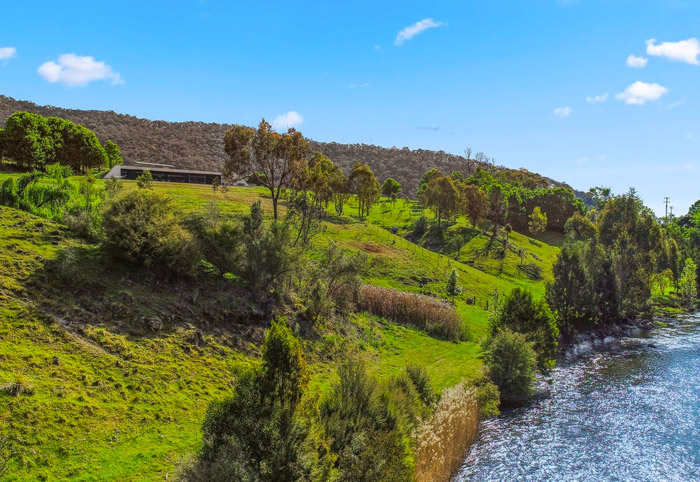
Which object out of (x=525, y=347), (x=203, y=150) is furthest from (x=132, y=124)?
(x=525, y=347)

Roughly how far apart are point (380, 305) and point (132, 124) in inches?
7119

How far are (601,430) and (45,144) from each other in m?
81.6

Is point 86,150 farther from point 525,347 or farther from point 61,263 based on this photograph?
point 525,347

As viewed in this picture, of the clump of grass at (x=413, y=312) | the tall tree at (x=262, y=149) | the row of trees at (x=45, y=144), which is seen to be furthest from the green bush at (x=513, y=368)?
the row of trees at (x=45, y=144)

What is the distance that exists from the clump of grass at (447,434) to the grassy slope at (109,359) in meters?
2.72

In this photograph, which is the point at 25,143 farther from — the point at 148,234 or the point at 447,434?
the point at 447,434

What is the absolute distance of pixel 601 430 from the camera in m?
26.7

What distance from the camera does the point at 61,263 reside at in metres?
24.6

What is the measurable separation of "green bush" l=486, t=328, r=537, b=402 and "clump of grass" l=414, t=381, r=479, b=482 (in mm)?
4430

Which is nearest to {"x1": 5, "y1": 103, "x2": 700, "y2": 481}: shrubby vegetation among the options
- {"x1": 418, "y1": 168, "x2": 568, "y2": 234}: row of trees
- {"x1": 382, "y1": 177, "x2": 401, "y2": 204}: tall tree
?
{"x1": 418, "y1": 168, "x2": 568, "y2": 234}: row of trees

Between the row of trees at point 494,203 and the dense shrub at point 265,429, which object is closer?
the dense shrub at point 265,429

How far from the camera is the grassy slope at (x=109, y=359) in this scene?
14938mm

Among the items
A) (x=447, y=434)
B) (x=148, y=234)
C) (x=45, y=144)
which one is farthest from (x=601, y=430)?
(x=45, y=144)

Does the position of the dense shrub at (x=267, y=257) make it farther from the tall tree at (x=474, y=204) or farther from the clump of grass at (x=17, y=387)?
the tall tree at (x=474, y=204)
